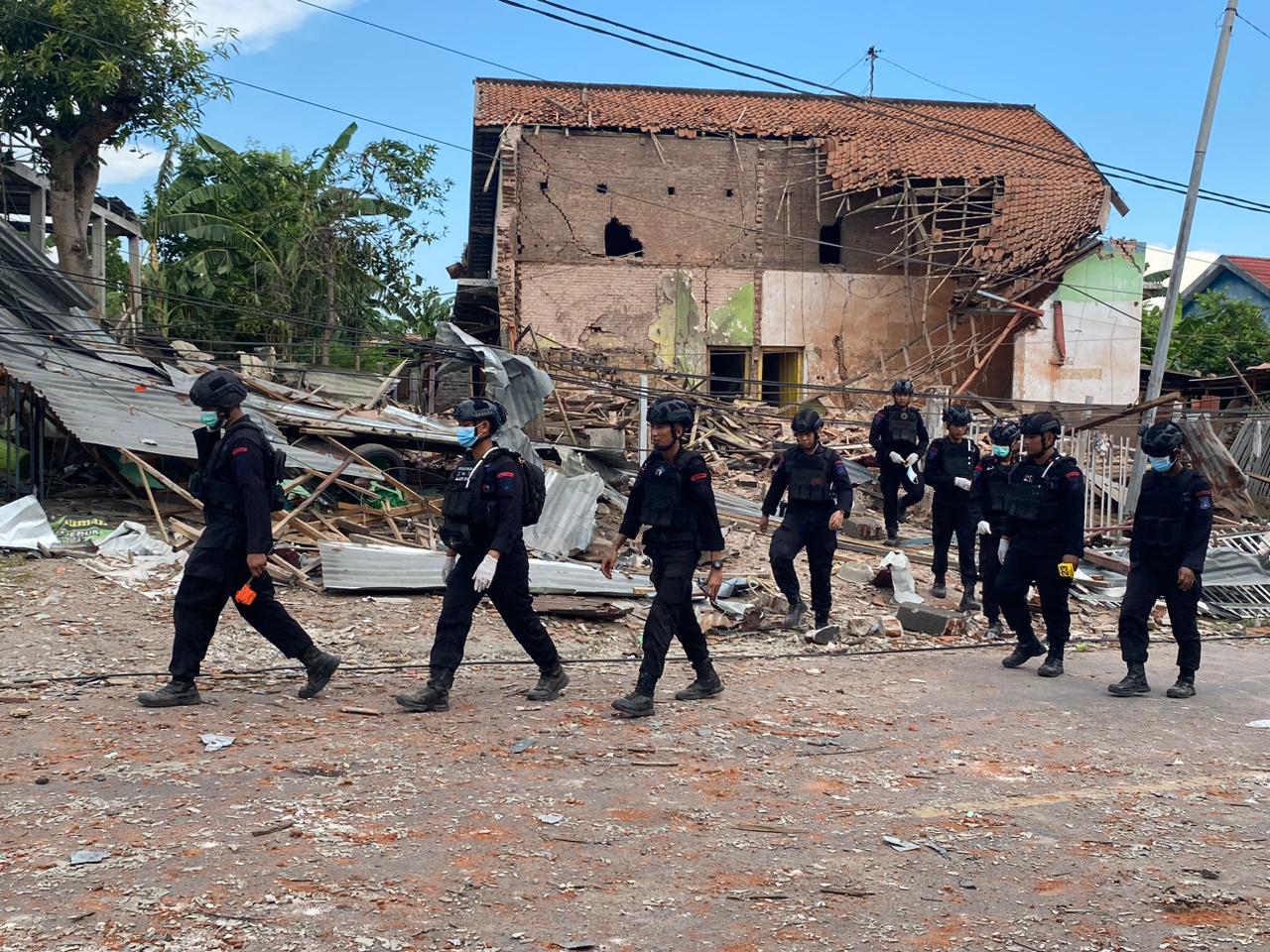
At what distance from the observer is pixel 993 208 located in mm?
23078

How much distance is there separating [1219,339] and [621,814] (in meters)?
29.5

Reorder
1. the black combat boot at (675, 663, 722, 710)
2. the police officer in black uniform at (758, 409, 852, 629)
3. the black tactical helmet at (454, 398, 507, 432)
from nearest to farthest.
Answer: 1. the black tactical helmet at (454, 398, 507, 432)
2. the black combat boot at (675, 663, 722, 710)
3. the police officer in black uniform at (758, 409, 852, 629)

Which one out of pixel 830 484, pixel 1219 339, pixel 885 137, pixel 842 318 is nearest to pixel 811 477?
pixel 830 484

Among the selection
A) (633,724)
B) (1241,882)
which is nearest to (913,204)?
(633,724)

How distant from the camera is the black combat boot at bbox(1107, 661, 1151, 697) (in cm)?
719

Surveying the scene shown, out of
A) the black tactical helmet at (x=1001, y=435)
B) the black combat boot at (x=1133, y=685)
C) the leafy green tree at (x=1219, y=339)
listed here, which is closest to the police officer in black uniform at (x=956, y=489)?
the black tactical helmet at (x=1001, y=435)

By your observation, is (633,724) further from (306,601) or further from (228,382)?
(306,601)

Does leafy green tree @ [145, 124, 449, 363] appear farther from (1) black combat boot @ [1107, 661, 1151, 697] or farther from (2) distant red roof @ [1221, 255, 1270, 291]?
(2) distant red roof @ [1221, 255, 1270, 291]

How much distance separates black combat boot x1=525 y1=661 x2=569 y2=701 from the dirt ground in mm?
79

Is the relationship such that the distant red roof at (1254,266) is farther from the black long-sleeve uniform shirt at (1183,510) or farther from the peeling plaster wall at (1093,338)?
the black long-sleeve uniform shirt at (1183,510)

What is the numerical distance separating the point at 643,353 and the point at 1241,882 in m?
20.2

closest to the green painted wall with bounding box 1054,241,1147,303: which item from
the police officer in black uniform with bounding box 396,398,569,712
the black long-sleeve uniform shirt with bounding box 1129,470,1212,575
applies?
the black long-sleeve uniform shirt with bounding box 1129,470,1212,575

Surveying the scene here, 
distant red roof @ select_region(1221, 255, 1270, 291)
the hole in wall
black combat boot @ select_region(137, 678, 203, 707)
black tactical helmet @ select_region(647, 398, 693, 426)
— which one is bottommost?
black combat boot @ select_region(137, 678, 203, 707)

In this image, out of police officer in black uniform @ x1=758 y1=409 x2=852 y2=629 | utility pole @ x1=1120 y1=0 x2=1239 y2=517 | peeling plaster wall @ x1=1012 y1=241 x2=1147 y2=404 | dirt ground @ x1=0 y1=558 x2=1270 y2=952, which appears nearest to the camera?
dirt ground @ x1=0 y1=558 x2=1270 y2=952
